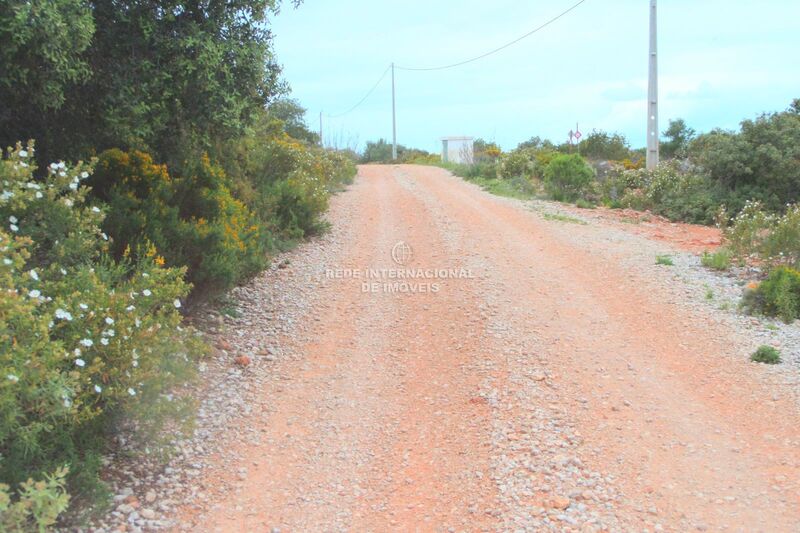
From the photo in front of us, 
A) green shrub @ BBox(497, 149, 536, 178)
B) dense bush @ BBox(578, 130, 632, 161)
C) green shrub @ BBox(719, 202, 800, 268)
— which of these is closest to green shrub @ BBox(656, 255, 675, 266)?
green shrub @ BBox(719, 202, 800, 268)

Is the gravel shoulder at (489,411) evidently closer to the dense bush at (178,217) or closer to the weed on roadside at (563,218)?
the dense bush at (178,217)

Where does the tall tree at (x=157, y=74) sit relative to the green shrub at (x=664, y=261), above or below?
above

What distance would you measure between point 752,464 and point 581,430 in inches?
42.3

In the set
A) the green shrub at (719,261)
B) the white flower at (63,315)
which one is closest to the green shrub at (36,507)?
the white flower at (63,315)

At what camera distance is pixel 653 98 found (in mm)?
18766

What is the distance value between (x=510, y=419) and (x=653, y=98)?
53.0 feet

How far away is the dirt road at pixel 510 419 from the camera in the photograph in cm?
393

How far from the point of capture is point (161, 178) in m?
6.46

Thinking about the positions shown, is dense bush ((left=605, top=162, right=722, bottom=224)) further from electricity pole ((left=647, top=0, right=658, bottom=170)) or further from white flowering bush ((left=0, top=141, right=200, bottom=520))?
white flowering bush ((left=0, top=141, right=200, bottom=520))

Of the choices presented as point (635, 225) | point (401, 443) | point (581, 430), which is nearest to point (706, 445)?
point (581, 430)

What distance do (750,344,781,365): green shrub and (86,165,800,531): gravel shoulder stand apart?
0.09m

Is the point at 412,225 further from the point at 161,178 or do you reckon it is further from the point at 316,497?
the point at 316,497

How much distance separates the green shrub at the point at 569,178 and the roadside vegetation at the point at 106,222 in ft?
33.4

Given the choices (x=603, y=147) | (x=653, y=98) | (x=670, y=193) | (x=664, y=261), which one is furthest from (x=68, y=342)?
(x=603, y=147)
